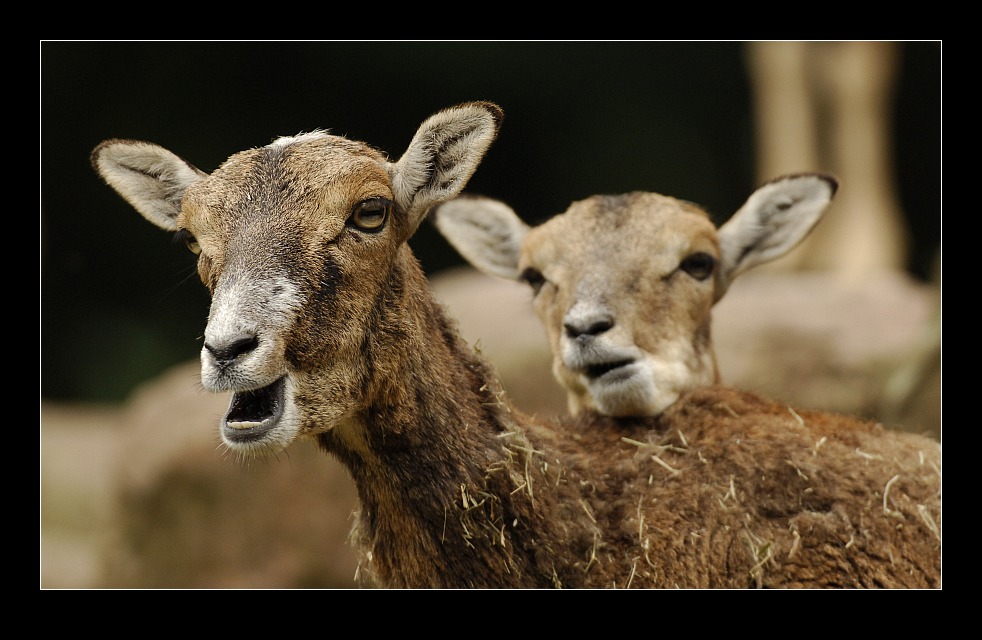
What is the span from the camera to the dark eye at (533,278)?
5.84 m

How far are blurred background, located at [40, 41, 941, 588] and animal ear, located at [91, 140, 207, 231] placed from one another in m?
0.33

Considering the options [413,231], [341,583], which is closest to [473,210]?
[413,231]

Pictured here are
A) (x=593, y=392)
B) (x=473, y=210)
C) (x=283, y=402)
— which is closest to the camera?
(x=283, y=402)

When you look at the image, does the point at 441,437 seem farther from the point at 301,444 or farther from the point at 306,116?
the point at 301,444

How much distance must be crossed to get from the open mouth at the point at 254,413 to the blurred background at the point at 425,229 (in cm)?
108

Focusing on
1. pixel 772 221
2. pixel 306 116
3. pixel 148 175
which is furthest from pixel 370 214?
pixel 772 221

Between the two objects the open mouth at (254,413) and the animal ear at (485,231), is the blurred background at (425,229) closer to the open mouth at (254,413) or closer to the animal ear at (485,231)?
the animal ear at (485,231)

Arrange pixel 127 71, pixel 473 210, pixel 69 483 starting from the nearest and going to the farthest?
pixel 127 71 → pixel 473 210 → pixel 69 483

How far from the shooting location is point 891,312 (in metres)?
8.34

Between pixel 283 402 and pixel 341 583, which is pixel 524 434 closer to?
pixel 283 402

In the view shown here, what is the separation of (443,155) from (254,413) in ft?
4.32

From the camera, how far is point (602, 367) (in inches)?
202

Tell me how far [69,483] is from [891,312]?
705 centimetres

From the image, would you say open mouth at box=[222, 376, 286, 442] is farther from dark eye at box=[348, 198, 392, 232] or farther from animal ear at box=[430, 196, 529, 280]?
animal ear at box=[430, 196, 529, 280]
